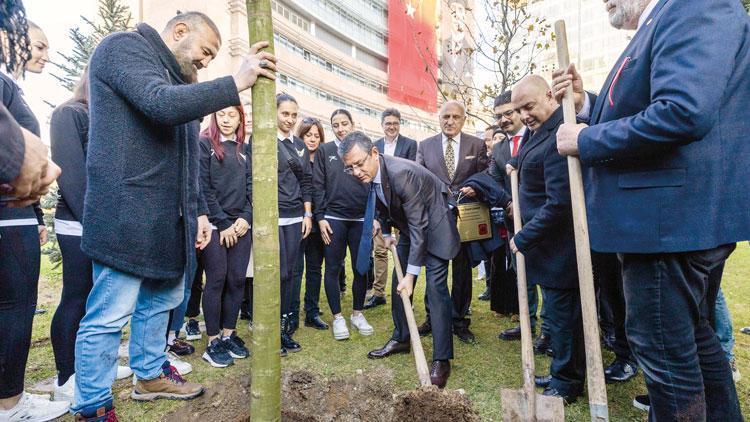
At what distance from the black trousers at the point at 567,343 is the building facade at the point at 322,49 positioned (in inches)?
776

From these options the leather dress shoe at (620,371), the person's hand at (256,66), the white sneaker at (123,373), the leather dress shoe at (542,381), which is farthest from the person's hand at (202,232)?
the leather dress shoe at (620,371)

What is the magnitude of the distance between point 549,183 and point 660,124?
112cm

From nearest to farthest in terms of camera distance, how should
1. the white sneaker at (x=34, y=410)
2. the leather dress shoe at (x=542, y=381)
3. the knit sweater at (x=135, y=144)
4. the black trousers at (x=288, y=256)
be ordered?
the knit sweater at (x=135, y=144), the white sneaker at (x=34, y=410), the leather dress shoe at (x=542, y=381), the black trousers at (x=288, y=256)

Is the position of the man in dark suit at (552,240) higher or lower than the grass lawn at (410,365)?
higher

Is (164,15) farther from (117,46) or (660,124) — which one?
(660,124)

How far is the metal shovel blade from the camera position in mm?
1974

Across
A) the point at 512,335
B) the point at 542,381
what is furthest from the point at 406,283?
the point at 512,335

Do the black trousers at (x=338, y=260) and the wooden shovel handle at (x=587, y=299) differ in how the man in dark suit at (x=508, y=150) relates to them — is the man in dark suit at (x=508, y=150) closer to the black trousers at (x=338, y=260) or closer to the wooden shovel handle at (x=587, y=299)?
the black trousers at (x=338, y=260)

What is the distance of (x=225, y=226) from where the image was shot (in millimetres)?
3400

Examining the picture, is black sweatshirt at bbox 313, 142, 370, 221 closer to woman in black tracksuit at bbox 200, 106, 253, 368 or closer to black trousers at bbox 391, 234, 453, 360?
woman in black tracksuit at bbox 200, 106, 253, 368

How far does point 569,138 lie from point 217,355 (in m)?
3.03

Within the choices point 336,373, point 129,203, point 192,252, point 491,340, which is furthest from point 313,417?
point 491,340

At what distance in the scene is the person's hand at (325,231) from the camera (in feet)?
13.6

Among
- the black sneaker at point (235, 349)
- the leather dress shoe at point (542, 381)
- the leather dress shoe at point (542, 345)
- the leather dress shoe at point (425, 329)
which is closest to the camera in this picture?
the leather dress shoe at point (542, 381)
